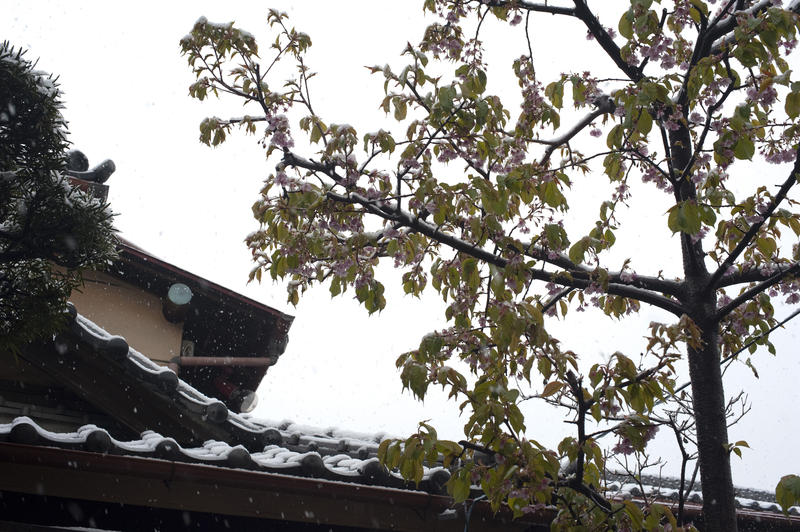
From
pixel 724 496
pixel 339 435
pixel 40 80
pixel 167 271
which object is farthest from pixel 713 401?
pixel 167 271

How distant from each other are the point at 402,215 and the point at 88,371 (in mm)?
2949

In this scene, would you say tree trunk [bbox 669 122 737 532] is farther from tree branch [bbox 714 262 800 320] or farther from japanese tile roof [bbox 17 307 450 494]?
japanese tile roof [bbox 17 307 450 494]

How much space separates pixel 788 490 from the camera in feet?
10.5

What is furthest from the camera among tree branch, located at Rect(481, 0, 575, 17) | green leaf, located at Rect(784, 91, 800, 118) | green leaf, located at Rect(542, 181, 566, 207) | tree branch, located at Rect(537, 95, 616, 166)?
tree branch, located at Rect(537, 95, 616, 166)

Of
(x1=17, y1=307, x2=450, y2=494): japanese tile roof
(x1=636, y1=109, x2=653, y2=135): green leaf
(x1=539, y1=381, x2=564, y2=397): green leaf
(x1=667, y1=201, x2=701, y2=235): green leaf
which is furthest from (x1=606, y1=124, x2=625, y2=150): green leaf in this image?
(x1=17, y1=307, x2=450, y2=494): japanese tile roof

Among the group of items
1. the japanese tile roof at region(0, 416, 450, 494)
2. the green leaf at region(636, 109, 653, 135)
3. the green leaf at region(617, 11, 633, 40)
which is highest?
the green leaf at region(617, 11, 633, 40)

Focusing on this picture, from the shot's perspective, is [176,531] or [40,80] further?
[176,531]

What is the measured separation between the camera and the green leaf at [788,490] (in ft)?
10.2

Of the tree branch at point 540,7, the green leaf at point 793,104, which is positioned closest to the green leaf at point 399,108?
the tree branch at point 540,7

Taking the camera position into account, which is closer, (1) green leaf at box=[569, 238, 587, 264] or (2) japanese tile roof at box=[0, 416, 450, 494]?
(2) japanese tile roof at box=[0, 416, 450, 494]

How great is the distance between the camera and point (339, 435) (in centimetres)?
684

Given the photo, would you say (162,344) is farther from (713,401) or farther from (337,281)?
(713,401)

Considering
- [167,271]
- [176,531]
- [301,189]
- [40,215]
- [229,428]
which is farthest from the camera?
[167,271]

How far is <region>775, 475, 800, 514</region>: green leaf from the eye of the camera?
10.2ft
